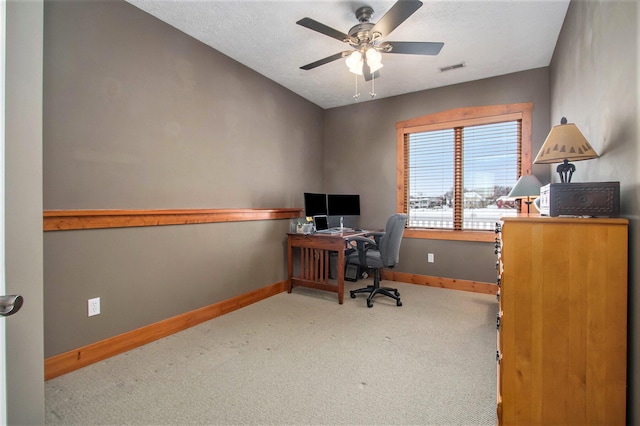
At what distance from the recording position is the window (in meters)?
3.65

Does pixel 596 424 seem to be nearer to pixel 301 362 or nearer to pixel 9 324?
pixel 301 362

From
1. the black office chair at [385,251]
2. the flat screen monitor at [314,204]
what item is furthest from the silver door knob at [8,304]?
the flat screen monitor at [314,204]

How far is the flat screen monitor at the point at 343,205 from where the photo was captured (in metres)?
4.22

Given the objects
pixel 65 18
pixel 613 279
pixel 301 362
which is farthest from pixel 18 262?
pixel 613 279

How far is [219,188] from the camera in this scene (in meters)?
3.12

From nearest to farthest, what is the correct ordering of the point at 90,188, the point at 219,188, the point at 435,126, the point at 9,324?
the point at 9,324 < the point at 90,188 < the point at 219,188 < the point at 435,126

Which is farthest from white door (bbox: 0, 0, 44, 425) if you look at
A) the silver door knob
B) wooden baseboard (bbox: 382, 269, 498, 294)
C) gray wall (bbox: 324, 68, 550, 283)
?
wooden baseboard (bbox: 382, 269, 498, 294)

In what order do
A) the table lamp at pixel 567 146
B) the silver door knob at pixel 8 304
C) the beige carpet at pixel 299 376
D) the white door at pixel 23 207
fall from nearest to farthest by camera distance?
1. the silver door knob at pixel 8 304
2. the white door at pixel 23 207
3. the table lamp at pixel 567 146
4. the beige carpet at pixel 299 376

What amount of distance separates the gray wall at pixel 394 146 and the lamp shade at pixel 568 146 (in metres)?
2.24

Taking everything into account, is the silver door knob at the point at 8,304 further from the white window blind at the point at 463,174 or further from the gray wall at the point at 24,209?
the white window blind at the point at 463,174

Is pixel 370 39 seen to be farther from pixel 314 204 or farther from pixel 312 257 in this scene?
pixel 312 257

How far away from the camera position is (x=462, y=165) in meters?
3.97

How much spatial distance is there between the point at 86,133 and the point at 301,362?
2155mm

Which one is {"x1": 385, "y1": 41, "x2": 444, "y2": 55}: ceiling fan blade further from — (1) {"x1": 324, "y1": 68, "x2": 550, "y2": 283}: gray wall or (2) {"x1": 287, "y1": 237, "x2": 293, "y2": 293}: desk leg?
(2) {"x1": 287, "y1": 237, "x2": 293, "y2": 293}: desk leg
